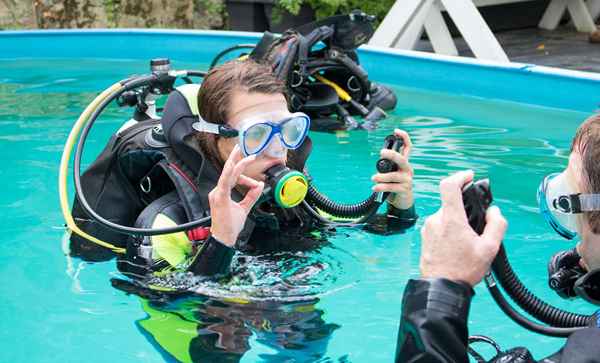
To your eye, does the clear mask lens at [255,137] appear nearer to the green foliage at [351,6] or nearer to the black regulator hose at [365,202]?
the black regulator hose at [365,202]

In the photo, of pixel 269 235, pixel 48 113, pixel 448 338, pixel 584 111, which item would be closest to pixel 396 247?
pixel 269 235

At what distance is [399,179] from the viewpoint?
8.79 feet

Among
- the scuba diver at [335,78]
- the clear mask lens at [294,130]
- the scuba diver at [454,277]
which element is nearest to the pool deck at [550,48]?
the scuba diver at [335,78]

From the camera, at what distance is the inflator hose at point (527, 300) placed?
158cm

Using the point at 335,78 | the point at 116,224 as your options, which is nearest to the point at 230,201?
the point at 116,224

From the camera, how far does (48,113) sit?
6379mm

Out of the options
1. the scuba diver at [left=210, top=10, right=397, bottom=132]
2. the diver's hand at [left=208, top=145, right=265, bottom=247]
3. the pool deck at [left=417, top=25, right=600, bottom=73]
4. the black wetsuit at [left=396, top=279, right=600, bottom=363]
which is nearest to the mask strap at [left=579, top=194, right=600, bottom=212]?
the black wetsuit at [left=396, top=279, right=600, bottom=363]

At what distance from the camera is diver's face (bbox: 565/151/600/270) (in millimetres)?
1586

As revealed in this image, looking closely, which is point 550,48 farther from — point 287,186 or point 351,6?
point 287,186

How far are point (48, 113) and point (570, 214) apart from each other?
542 cm

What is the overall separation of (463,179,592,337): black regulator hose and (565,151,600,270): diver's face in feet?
0.45

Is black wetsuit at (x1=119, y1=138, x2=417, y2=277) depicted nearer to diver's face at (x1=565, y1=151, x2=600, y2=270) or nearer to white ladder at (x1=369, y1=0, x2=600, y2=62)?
diver's face at (x1=565, y1=151, x2=600, y2=270)

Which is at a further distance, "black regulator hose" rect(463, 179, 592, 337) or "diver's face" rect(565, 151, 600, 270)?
"diver's face" rect(565, 151, 600, 270)

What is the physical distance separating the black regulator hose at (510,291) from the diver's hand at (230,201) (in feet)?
2.57
